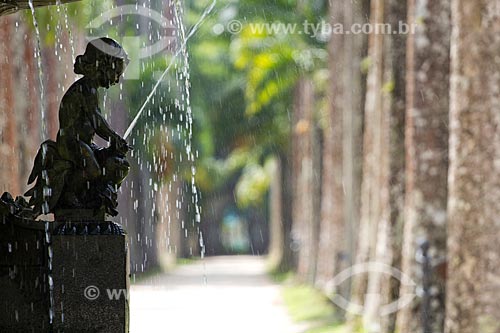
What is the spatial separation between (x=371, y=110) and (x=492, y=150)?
913cm

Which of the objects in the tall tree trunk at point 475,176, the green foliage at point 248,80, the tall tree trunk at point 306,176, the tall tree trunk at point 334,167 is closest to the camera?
the tall tree trunk at point 475,176

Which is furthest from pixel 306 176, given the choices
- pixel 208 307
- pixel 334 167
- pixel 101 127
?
pixel 101 127

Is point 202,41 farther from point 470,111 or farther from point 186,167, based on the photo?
point 470,111

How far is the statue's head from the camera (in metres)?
9.96

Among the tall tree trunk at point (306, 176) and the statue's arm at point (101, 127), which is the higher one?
the statue's arm at point (101, 127)

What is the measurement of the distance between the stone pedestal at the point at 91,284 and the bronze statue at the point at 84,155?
0.93 ft

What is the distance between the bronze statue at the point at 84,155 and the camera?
9.88 m

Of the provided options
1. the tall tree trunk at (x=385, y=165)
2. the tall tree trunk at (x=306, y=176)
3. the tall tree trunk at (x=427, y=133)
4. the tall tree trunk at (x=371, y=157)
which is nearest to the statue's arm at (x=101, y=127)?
the tall tree trunk at (x=427, y=133)

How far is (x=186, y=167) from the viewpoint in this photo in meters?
55.5

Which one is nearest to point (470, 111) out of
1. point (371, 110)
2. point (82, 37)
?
point (371, 110)

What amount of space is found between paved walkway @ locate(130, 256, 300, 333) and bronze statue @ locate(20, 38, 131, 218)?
33.8ft

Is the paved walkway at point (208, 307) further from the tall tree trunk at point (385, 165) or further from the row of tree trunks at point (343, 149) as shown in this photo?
the tall tree trunk at point (385, 165)

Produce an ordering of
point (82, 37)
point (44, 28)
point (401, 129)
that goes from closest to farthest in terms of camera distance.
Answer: point (401, 129) < point (44, 28) < point (82, 37)

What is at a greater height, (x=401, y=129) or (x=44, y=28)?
(x=44, y=28)
